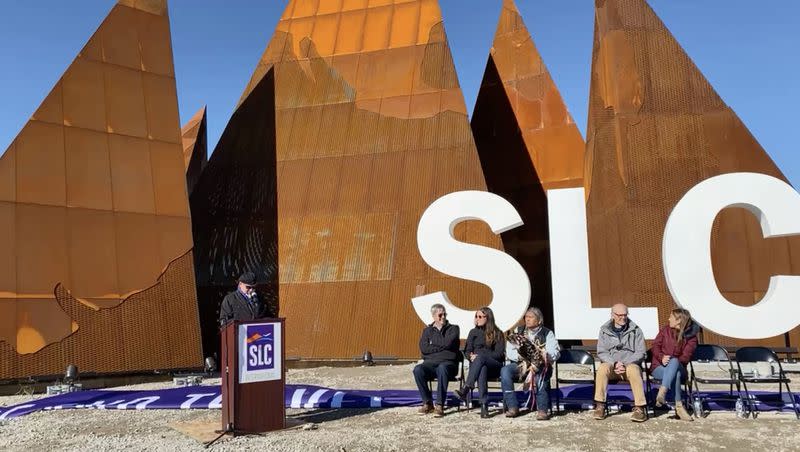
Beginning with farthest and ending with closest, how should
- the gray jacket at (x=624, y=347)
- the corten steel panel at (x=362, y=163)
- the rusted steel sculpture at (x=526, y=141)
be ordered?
the rusted steel sculpture at (x=526, y=141) < the corten steel panel at (x=362, y=163) < the gray jacket at (x=624, y=347)

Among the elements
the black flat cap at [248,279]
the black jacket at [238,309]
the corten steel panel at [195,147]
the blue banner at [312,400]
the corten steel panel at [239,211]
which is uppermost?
the corten steel panel at [195,147]

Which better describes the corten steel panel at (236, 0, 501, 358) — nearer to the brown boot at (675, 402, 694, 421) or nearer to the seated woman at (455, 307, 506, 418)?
the seated woman at (455, 307, 506, 418)

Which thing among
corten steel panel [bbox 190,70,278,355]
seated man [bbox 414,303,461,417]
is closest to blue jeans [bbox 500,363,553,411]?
seated man [bbox 414,303,461,417]

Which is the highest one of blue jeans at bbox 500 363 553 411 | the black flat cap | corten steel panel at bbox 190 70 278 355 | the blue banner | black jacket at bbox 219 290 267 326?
corten steel panel at bbox 190 70 278 355

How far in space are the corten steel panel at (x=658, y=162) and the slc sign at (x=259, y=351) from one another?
7487 millimetres

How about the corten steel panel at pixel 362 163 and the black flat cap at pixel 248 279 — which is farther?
the corten steel panel at pixel 362 163

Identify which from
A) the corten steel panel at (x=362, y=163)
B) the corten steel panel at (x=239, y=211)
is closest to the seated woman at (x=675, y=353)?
the corten steel panel at (x=362, y=163)

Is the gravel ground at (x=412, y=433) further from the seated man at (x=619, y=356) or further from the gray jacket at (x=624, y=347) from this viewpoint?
the gray jacket at (x=624, y=347)

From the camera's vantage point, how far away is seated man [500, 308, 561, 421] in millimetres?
6270

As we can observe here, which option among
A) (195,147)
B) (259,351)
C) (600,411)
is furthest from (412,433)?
(195,147)

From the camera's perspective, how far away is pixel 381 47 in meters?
16.4

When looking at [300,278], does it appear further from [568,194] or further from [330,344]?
[568,194]

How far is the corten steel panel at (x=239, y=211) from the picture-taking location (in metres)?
14.3

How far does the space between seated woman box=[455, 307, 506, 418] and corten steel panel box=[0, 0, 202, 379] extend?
21.1ft
